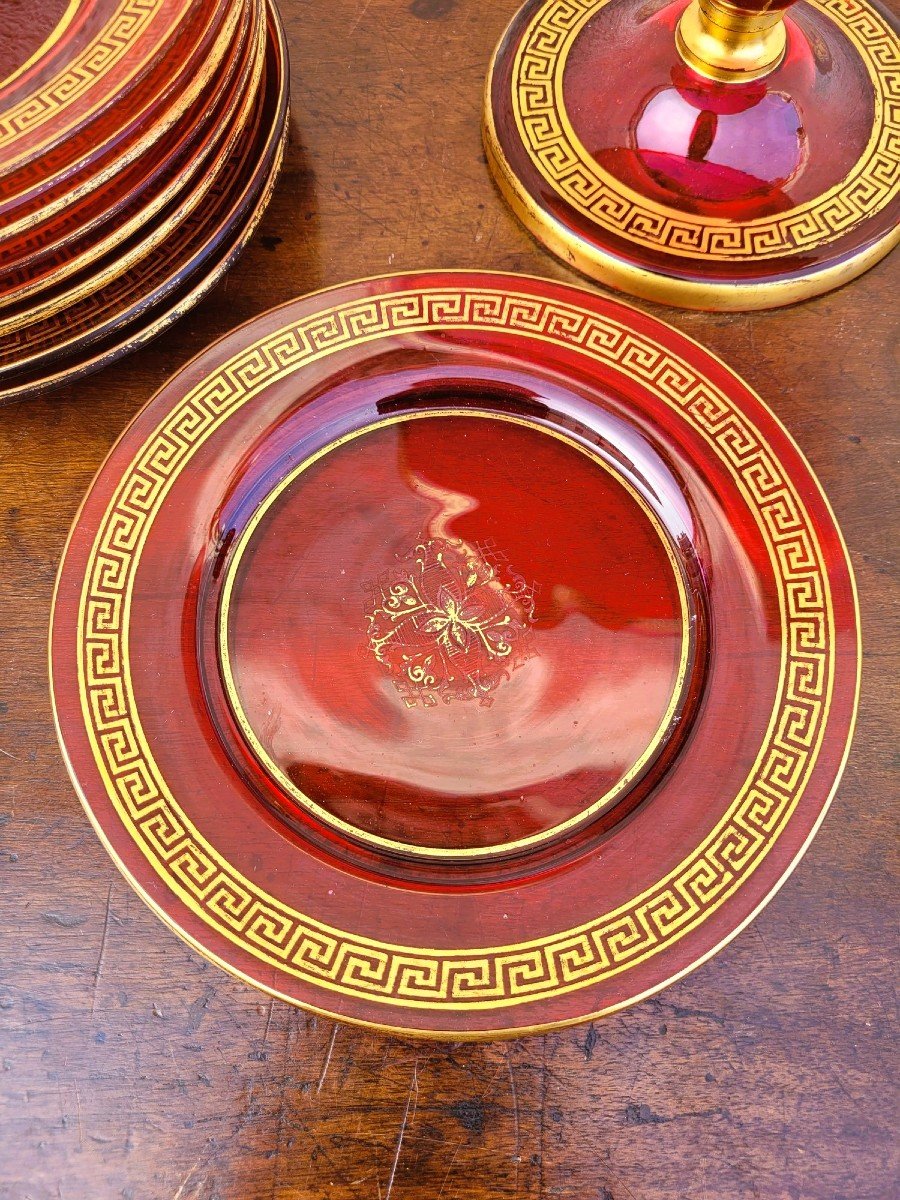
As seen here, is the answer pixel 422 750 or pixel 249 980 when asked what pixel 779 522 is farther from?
pixel 249 980

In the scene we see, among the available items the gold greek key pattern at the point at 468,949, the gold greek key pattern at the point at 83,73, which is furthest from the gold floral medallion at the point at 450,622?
the gold greek key pattern at the point at 83,73

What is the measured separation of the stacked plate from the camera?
0.81 meters

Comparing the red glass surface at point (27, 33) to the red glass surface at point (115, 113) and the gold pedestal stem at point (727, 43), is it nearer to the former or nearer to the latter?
the red glass surface at point (115, 113)

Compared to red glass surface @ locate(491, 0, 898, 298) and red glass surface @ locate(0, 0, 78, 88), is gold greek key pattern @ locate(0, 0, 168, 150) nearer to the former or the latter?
red glass surface @ locate(0, 0, 78, 88)

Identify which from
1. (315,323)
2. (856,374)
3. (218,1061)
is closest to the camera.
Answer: (218,1061)

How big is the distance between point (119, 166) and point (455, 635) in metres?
0.49

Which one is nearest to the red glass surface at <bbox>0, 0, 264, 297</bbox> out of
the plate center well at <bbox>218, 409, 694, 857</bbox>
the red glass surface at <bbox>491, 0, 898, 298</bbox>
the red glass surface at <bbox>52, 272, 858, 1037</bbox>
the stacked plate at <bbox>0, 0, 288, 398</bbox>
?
the stacked plate at <bbox>0, 0, 288, 398</bbox>

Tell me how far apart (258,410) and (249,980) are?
531mm

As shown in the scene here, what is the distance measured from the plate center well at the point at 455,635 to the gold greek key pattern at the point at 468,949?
91 mm

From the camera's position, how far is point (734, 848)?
845 mm

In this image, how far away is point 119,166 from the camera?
794 millimetres

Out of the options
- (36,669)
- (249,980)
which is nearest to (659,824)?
(249,980)

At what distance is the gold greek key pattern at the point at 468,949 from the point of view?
81 cm

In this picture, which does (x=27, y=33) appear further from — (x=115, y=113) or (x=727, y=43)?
(x=727, y=43)
